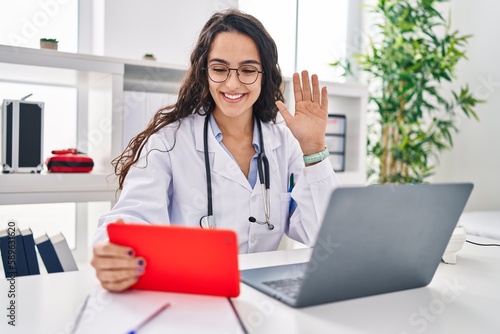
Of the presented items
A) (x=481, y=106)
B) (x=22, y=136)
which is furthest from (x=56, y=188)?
(x=481, y=106)

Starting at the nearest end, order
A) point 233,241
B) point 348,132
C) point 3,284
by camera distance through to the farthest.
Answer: point 233,241 → point 3,284 → point 348,132

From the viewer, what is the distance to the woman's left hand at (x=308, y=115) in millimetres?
1425

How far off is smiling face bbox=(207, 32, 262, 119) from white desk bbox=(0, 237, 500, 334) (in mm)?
770

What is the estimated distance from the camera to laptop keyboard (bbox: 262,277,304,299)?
0.81 metres

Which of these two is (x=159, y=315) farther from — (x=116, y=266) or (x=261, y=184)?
(x=261, y=184)

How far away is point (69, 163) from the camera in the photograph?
213 cm

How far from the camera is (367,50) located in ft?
11.7

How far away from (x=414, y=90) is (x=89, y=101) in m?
2.06

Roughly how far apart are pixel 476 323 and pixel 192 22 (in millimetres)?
2466

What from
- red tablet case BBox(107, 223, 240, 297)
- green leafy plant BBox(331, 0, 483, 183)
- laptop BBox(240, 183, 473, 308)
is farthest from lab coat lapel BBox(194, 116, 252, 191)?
green leafy plant BBox(331, 0, 483, 183)

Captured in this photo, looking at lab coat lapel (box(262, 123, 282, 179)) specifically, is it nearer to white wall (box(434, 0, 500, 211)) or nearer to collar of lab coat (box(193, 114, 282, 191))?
collar of lab coat (box(193, 114, 282, 191))

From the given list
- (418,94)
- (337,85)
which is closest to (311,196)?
(337,85)

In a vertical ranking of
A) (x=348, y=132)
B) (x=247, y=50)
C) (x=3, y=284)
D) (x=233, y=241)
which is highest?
(x=247, y=50)

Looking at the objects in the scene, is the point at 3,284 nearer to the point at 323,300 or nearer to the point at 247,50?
the point at 323,300
